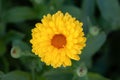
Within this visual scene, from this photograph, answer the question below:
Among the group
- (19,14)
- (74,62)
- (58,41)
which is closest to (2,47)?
(19,14)

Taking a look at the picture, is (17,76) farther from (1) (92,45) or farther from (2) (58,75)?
(1) (92,45)

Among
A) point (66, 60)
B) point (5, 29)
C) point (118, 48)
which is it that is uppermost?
point (5, 29)

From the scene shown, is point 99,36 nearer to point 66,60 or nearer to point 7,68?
point 66,60

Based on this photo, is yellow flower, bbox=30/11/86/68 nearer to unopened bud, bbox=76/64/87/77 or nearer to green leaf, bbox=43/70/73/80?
unopened bud, bbox=76/64/87/77

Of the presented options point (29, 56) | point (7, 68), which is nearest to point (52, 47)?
point (29, 56)

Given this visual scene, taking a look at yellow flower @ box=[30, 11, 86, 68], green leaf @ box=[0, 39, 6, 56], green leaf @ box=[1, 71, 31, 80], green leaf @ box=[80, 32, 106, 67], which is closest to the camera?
yellow flower @ box=[30, 11, 86, 68]

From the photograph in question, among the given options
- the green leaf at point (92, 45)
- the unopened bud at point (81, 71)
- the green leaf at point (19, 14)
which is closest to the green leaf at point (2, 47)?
the green leaf at point (19, 14)

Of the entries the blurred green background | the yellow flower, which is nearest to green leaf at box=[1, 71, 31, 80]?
the blurred green background
